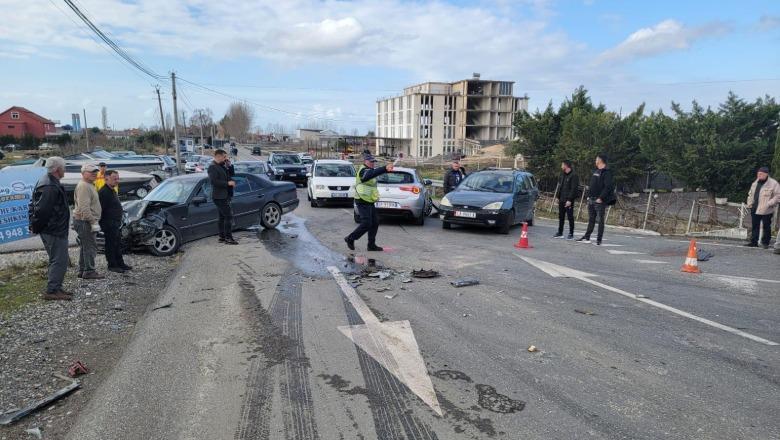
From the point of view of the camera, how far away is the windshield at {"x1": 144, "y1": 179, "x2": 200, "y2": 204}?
992cm

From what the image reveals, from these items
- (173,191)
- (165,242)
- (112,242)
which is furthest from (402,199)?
(112,242)

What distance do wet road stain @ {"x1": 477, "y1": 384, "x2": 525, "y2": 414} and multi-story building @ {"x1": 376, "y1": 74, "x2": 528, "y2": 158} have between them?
88078mm

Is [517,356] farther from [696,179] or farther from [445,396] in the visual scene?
[696,179]

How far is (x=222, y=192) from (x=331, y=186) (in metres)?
6.96

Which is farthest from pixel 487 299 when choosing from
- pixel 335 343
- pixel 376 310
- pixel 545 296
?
pixel 335 343

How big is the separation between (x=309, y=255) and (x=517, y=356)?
522cm

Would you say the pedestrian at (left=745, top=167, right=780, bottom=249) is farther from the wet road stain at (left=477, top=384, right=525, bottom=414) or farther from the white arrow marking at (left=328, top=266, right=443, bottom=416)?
the wet road stain at (left=477, top=384, right=525, bottom=414)

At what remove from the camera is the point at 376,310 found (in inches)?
226

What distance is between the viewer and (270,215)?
11969 mm

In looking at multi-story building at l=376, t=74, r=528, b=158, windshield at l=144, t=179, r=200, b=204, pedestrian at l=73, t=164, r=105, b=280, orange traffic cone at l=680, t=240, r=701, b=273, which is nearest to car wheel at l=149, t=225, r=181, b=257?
windshield at l=144, t=179, r=200, b=204

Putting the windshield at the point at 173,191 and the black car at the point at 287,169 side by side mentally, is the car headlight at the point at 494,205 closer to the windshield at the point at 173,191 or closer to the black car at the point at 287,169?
the windshield at the point at 173,191

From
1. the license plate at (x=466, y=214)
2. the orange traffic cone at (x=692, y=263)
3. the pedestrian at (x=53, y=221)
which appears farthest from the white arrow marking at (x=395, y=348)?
the license plate at (x=466, y=214)

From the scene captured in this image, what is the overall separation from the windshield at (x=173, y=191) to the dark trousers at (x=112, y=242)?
1775mm

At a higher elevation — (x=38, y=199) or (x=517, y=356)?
(x=38, y=199)
